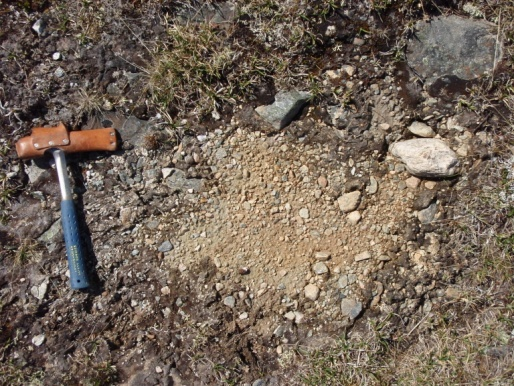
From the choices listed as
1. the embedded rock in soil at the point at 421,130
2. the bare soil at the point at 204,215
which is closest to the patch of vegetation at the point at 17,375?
the bare soil at the point at 204,215

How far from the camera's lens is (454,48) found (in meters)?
3.69

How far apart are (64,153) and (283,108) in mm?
1563

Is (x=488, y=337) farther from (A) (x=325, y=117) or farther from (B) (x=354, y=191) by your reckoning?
(A) (x=325, y=117)

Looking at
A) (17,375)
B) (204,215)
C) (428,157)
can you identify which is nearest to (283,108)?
(204,215)

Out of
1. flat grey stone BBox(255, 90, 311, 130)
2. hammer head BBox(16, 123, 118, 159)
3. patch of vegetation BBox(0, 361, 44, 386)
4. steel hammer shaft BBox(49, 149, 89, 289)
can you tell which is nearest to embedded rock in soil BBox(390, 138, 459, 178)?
flat grey stone BBox(255, 90, 311, 130)

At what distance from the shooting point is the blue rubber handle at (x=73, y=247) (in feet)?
11.5

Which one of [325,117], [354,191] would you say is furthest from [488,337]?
[325,117]

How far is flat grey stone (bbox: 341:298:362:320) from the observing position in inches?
143

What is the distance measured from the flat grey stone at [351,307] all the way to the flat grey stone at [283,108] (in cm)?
132

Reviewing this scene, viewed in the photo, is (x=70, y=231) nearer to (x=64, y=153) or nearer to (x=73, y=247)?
(x=73, y=247)

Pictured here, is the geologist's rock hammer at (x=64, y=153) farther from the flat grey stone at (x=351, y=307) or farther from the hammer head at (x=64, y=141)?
the flat grey stone at (x=351, y=307)

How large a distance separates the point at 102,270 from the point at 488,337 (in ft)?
9.12

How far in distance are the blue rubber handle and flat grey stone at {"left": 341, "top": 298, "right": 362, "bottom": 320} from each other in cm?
179

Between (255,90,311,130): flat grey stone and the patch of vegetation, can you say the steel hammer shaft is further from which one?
(255,90,311,130): flat grey stone
